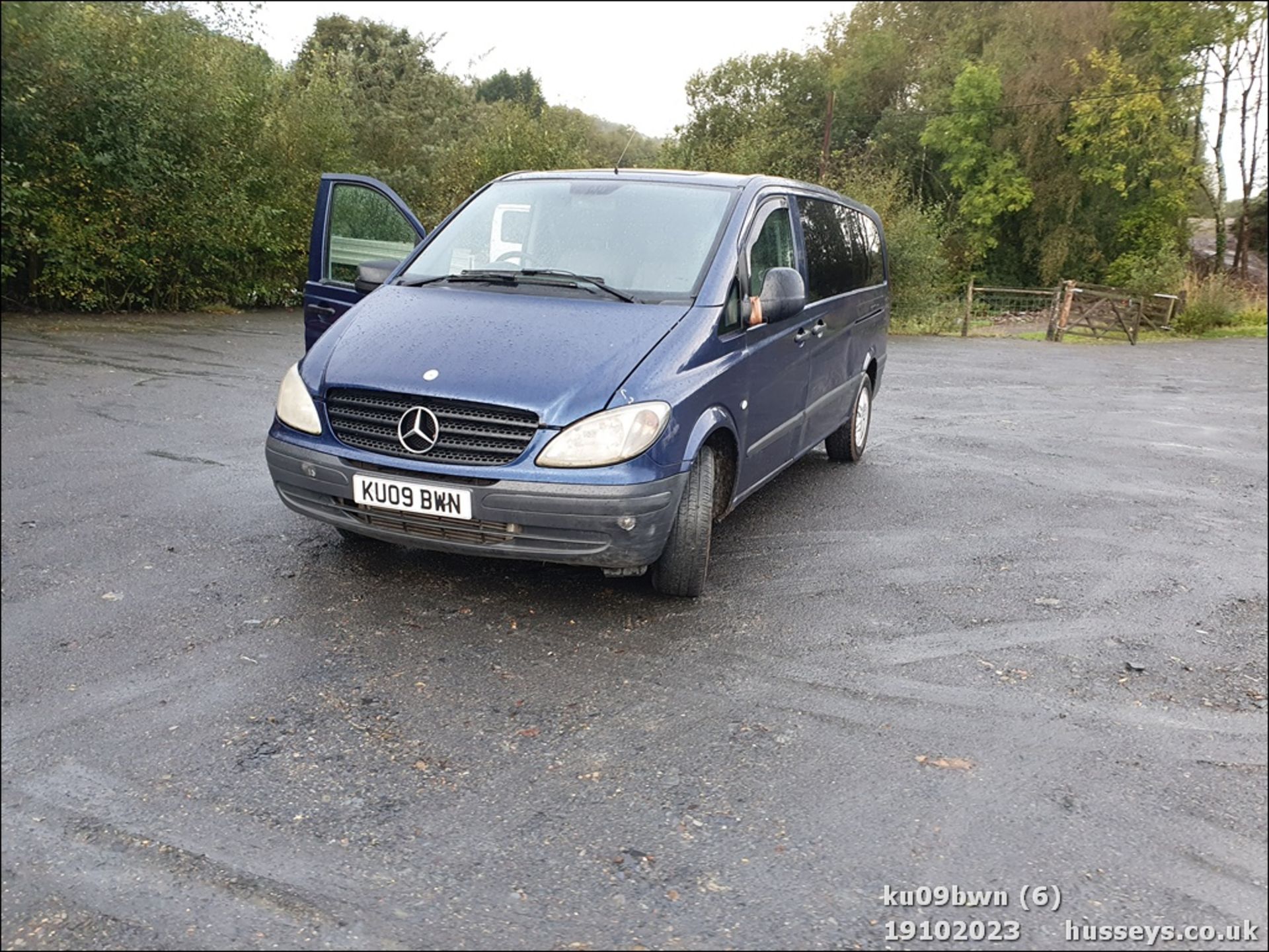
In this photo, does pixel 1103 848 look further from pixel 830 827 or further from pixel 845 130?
pixel 845 130

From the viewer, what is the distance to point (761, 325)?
210 inches

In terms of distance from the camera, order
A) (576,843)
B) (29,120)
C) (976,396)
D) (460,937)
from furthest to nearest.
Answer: (976,396) → (29,120) → (576,843) → (460,937)

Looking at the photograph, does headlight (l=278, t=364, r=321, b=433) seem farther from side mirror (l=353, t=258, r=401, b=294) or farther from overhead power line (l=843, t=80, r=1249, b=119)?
overhead power line (l=843, t=80, r=1249, b=119)

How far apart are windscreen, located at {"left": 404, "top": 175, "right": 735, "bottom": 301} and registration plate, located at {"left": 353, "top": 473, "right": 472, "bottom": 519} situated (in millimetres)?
1490

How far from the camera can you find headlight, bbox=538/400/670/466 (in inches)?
163

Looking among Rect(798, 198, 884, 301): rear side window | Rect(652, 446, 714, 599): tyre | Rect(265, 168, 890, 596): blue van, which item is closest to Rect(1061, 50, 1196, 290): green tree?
Rect(798, 198, 884, 301): rear side window

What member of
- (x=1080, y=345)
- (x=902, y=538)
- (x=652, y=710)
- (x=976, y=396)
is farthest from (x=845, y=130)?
(x=652, y=710)

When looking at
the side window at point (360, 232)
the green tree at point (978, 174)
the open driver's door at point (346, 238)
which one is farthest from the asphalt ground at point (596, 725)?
the green tree at point (978, 174)

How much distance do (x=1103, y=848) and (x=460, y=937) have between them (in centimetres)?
181

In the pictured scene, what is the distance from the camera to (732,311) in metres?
5.07

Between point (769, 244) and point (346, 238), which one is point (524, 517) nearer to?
point (769, 244)

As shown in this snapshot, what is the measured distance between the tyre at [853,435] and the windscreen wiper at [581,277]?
9.88 feet

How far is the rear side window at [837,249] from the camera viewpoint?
645 centimetres

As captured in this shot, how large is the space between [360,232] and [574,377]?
3.43 metres
